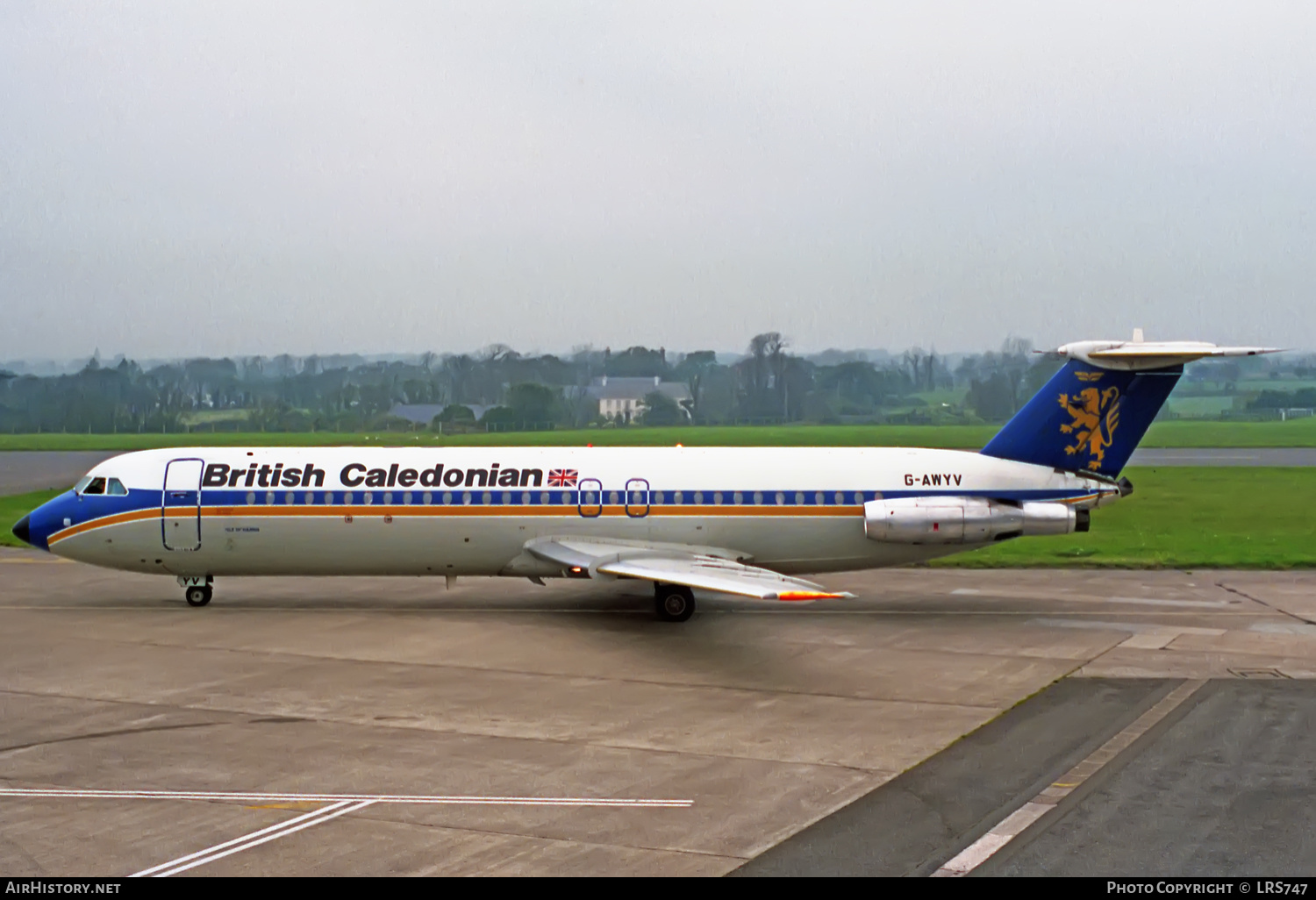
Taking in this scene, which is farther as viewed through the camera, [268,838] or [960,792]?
[960,792]

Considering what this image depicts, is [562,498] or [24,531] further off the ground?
[562,498]

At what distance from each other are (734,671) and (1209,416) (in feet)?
370

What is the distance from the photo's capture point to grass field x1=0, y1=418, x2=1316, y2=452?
82625 millimetres

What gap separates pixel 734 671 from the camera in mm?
20750

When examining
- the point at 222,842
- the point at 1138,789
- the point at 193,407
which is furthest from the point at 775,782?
the point at 193,407

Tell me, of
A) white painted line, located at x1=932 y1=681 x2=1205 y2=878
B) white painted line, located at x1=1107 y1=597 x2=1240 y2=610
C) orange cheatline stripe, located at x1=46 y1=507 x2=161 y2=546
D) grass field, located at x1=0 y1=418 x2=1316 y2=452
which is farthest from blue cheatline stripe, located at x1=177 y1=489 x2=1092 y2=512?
grass field, located at x1=0 y1=418 x2=1316 y2=452

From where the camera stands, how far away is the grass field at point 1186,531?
3441 cm

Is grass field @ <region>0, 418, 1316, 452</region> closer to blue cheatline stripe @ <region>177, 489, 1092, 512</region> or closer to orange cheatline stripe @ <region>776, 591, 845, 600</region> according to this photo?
blue cheatline stripe @ <region>177, 489, 1092, 512</region>

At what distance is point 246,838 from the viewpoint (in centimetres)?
1247

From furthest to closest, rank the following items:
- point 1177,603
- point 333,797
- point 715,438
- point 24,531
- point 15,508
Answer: point 715,438 → point 15,508 → point 1177,603 → point 24,531 → point 333,797

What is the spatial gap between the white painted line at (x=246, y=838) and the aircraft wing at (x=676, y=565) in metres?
8.34

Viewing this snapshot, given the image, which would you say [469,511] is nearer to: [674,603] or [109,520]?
[674,603]

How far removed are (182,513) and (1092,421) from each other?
1811cm

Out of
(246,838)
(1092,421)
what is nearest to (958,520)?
(1092,421)
